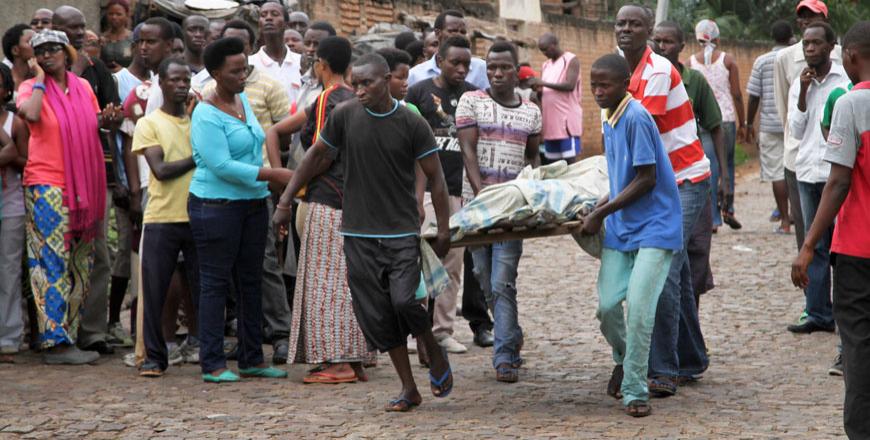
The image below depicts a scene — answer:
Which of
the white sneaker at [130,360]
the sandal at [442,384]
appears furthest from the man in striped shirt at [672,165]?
the white sneaker at [130,360]

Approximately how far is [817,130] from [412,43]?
345cm

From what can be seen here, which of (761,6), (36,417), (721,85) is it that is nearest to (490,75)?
(36,417)

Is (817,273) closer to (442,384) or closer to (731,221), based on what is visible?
(442,384)

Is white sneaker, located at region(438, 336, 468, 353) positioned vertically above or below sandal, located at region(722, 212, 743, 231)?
above

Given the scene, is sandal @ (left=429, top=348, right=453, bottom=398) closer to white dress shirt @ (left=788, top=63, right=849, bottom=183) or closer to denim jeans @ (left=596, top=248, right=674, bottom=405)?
denim jeans @ (left=596, top=248, right=674, bottom=405)

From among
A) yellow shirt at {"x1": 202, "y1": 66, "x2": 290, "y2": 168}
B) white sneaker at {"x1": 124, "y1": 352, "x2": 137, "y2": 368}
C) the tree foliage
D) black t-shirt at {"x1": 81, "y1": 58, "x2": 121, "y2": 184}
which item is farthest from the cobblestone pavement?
the tree foliage

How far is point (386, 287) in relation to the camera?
7.42m

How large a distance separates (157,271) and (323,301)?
102cm

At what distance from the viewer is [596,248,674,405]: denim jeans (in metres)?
7.11

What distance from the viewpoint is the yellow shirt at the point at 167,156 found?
843cm

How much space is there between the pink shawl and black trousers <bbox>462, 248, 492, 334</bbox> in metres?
2.46

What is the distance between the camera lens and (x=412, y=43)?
11359 mm

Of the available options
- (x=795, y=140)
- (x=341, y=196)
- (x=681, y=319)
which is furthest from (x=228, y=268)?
(x=795, y=140)

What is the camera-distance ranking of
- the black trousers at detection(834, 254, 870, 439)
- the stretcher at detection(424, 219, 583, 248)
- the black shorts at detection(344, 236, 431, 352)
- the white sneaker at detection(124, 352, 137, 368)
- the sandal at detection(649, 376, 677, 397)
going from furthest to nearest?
1. the white sneaker at detection(124, 352, 137, 368)
2. the sandal at detection(649, 376, 677, 397)
3. the stretcher at detection(424, 219, 583, 248)
4. the black shorts at detection(344, 236, 431, 352)
5. the black trousers at detection(834, 254, 870, 439)
